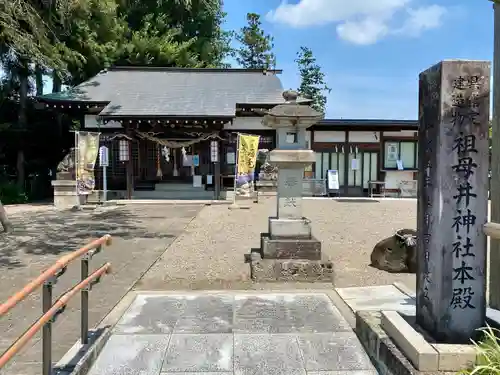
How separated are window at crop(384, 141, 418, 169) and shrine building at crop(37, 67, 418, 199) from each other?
0.05m

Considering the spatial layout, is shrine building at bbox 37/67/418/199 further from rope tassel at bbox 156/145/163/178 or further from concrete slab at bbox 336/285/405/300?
concrete slab at bbox 336/285/405/300

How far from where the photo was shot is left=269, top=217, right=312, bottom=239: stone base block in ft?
22.1

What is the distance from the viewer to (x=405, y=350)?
3047 millimetres

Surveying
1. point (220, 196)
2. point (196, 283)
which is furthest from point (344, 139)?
point (196, 283)

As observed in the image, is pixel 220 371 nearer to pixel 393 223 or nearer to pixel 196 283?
pixel 196 283

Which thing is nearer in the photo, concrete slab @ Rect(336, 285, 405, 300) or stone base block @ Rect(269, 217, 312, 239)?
concrete slab @ Rect(336, 285, 405, 300)

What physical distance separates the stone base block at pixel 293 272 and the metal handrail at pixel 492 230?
353 centimetres

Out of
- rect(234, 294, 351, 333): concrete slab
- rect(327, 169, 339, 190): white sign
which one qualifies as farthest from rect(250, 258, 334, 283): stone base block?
rect(327, 169, 339, 190): white sign

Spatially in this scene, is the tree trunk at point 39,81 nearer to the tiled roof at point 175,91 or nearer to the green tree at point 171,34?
the tiled roof at point 175,91

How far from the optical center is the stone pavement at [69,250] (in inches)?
173

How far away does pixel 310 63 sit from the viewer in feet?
115

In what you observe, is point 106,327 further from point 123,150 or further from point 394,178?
point 394,178

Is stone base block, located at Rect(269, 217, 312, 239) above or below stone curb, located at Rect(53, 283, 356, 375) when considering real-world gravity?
A: above

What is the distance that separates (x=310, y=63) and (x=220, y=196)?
19890 millimetres
